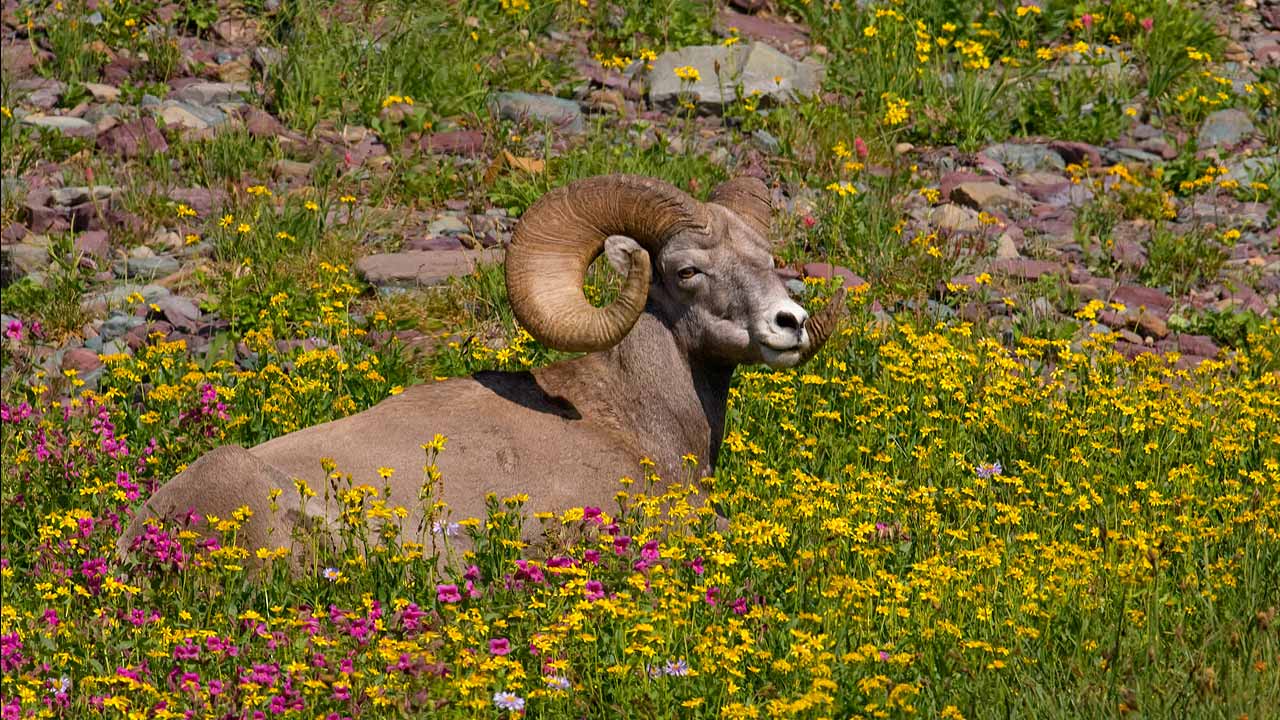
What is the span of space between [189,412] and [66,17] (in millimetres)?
7863

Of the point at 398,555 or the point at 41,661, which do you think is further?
the point at 398,555

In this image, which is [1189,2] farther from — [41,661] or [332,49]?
[41,661]

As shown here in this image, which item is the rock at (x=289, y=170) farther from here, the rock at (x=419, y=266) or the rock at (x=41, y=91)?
the rock at (x=41, y=91)

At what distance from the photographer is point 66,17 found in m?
17.7

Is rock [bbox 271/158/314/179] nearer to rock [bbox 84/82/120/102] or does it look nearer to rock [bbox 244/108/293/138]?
rock [bbox 244/108/293/138]

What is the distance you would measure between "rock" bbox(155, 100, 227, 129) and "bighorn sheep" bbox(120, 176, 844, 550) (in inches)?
263

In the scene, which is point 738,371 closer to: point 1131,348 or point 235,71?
point 1131,348

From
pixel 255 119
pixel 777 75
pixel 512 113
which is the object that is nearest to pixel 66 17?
pixel 255 119

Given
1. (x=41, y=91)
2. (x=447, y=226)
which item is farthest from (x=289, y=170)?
(x=41, y=91)

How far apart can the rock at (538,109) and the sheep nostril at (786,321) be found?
7.08m

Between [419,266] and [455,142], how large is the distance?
2.42m

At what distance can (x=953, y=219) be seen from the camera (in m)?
15.2

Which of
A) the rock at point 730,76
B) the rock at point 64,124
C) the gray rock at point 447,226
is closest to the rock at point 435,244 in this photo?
the gray rock at point 447,226

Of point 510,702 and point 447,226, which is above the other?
point 510,702
